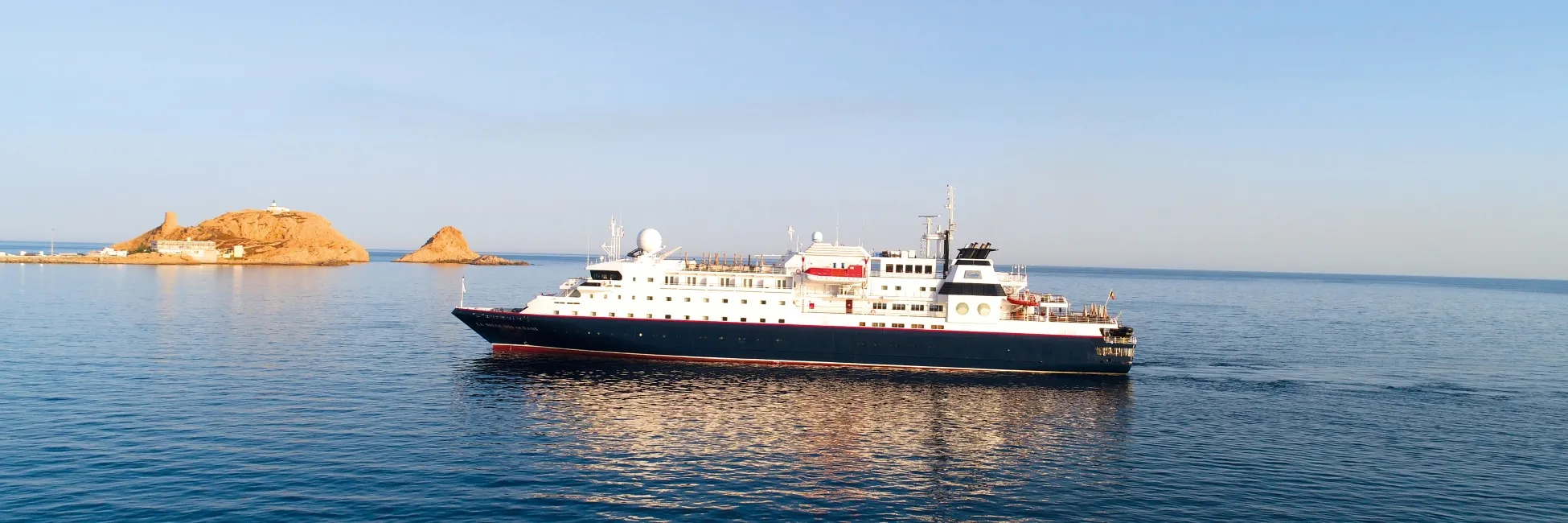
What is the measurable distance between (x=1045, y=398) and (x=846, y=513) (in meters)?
19.6

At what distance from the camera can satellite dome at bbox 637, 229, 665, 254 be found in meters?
46.2

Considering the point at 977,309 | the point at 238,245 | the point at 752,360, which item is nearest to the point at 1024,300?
the point at 977,309

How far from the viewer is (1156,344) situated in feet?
192

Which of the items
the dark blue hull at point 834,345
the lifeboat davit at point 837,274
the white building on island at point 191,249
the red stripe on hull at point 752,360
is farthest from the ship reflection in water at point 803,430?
the white building on island at point 191,249

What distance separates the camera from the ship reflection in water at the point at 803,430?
76.1 feet

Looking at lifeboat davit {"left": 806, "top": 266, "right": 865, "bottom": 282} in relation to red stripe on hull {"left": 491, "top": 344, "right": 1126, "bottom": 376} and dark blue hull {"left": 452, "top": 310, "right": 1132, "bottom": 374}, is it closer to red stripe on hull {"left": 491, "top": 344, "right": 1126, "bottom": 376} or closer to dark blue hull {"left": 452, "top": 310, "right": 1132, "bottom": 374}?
dark blue hull {"left": 452, "top": 310, "right": 1132, "bottom": 374}

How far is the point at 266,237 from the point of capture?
175m

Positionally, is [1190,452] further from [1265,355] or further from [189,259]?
[189,259]

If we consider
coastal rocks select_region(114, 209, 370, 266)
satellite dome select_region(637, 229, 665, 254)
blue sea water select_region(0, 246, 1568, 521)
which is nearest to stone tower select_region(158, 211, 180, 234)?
coastal rocks select_region(114, 209, 370, 266)

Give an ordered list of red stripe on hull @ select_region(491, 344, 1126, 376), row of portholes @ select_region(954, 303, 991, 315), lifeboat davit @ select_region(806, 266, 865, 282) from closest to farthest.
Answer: row of portholes @ select_region(954, 303, 991, 315) < red stripe on hull @ select_region(491, 344, 1126, 376) < lifeboat davit @ select_region(806, 266, 865, 282)

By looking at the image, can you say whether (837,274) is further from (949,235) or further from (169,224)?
(169,224)

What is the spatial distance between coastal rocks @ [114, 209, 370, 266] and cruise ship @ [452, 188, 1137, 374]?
150 metres

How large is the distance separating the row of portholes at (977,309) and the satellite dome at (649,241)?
56.1 feet

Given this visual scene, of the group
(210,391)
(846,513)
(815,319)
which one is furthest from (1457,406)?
(210,391)
